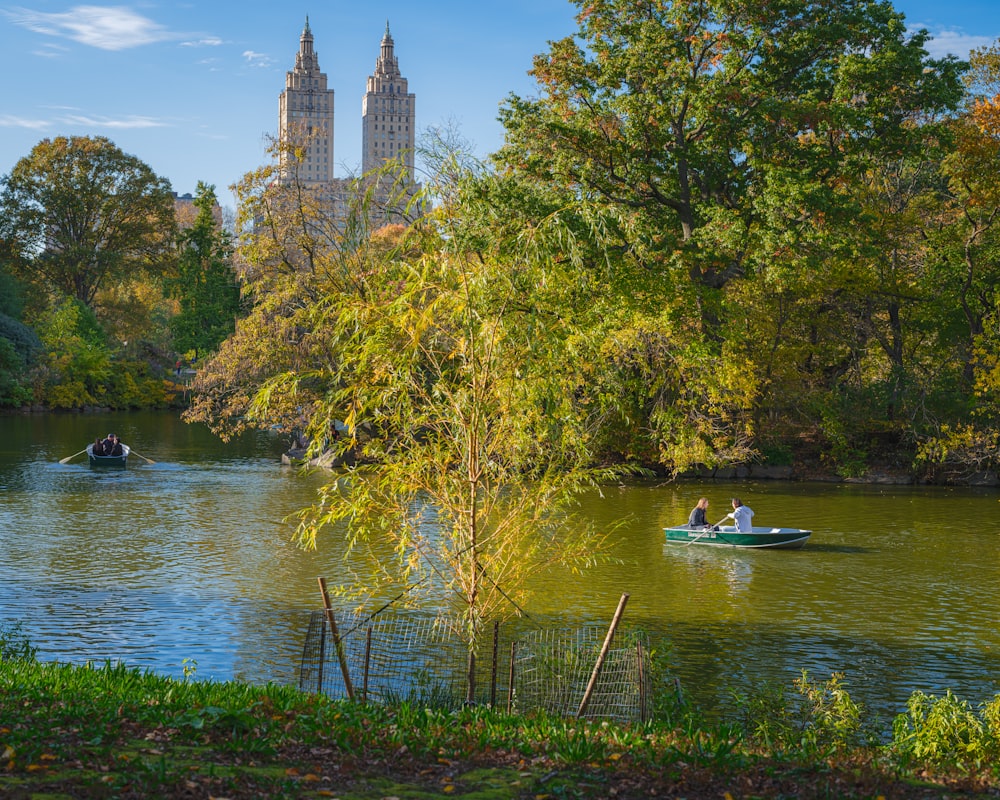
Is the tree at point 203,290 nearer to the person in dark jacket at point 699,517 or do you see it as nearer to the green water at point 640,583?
the green water at point 640,583

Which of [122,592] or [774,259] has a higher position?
[774,259]

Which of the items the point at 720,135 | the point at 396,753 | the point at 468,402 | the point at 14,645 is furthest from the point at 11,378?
the point at 396,753

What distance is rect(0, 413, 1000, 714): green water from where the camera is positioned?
15.0 metres

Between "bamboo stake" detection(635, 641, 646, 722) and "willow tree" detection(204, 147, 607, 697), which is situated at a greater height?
"willow tree" detection(204, 147, 607, 697)

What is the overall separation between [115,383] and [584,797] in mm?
73044

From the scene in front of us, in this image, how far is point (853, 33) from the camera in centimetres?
3444

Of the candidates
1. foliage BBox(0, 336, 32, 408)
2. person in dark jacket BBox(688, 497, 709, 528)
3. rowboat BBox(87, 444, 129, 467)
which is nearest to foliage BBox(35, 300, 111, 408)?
foliage BBox(0, 336, 32, 408)

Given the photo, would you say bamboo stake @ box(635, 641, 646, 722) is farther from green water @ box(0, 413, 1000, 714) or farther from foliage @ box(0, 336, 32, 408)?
foliage @ box(0, 336, 32, 408)

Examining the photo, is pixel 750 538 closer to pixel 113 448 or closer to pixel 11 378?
pixel 113 448

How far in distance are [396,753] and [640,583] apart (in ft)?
41.8

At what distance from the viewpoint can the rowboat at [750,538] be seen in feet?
79.9

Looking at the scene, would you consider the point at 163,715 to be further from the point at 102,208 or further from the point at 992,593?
the point at 102,208

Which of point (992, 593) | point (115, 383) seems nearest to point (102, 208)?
point (115, 383)

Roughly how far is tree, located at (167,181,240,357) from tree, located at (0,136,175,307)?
8.07 feet
